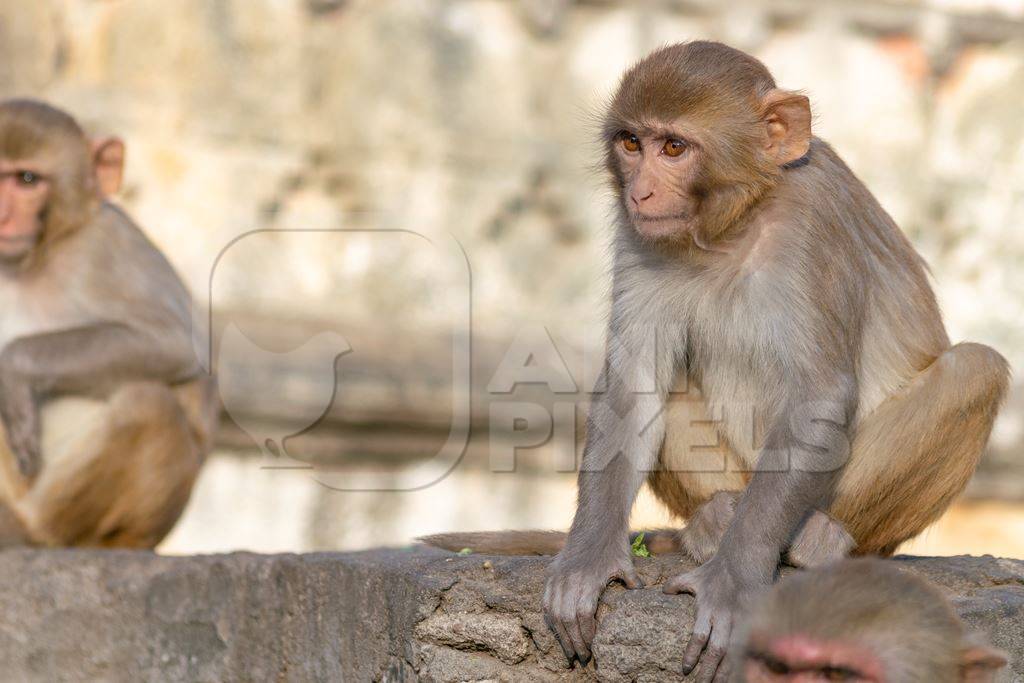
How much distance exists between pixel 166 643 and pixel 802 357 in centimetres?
179

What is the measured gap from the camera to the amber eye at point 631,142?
3.99 meters

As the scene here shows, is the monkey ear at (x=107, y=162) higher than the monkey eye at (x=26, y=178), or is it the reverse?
the monkey ear at (x=107, y=162)

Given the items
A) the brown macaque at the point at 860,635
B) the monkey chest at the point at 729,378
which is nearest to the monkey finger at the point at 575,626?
the brown macaque at the point at 860,635

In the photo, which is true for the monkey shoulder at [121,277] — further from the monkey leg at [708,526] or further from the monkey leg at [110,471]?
the monkey leg at [708,526]

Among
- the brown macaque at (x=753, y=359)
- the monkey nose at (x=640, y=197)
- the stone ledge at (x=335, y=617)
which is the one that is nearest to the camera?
the stone ledge at (x=335, y=617)

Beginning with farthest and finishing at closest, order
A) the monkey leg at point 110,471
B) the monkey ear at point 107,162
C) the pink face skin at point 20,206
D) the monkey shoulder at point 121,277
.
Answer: the monkey ear at point 107,162, the monkey shoulder at point 121,277, the pink face skin at point 20,206, the monkey leg at point 110,471

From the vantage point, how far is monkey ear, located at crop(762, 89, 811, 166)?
3.97m

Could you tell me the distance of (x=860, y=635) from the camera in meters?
2.99

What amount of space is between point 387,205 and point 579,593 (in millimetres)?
4772

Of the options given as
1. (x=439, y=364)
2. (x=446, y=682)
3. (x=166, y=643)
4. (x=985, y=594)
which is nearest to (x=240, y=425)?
(x=439, y=364)

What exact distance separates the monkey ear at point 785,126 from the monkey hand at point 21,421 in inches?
115

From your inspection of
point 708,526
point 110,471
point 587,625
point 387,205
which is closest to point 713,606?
point 587,625

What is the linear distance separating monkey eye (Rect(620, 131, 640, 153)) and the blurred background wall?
12.8ft

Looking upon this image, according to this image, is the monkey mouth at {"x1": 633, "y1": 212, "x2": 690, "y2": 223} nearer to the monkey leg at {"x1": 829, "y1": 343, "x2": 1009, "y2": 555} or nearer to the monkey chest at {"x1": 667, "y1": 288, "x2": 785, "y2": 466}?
the monkey chest at {"x1": 667, "y1": 288, "x2": 785, "y2": 466}
